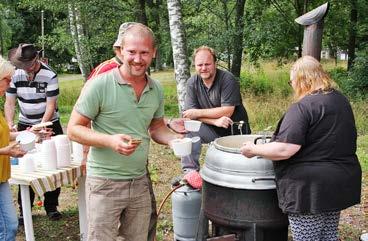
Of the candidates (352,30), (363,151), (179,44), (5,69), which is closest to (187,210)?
(5,69)

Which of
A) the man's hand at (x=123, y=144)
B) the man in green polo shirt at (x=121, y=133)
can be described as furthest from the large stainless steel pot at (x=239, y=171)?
the man's hand at (x=123, y=144)

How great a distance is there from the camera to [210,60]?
3.88 meters

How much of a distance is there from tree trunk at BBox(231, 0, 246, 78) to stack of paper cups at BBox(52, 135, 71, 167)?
9934mm

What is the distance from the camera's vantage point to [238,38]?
12.9 meters

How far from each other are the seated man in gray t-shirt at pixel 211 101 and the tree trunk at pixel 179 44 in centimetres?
277

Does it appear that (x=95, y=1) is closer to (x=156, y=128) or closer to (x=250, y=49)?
(x=250, y=49)

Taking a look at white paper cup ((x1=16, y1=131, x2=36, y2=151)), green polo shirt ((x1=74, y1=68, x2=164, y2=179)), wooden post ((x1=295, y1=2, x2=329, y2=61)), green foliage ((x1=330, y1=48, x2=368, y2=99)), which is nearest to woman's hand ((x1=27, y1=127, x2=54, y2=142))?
white paper cup ((x1=16, y1=131, x2=36, y2=151))

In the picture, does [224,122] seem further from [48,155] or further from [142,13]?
[142,13]

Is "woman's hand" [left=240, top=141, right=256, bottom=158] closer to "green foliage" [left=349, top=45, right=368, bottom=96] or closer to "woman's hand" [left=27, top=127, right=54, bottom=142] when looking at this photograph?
"woman's hand" [left=27, top=127, right=54, bottom=142]

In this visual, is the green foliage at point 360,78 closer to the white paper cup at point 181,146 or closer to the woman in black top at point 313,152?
the woman in black top at point 313,152

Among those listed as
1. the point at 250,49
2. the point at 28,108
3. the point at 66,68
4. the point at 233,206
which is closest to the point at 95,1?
the point at 250,49

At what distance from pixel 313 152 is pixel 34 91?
2649mm

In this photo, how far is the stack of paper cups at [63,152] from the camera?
3404 millimetres

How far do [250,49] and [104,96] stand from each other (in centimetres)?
1153
